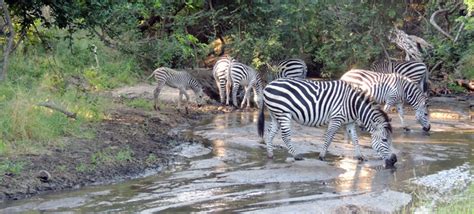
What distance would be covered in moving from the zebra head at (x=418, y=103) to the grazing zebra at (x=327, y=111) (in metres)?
4.58

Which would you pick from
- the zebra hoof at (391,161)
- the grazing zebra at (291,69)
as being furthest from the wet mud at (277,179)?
the grazing zebra at (291,69)

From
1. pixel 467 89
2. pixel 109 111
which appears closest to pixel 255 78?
pixel 109 111

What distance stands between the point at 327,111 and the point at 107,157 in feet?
13.1

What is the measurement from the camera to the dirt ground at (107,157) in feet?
34.6

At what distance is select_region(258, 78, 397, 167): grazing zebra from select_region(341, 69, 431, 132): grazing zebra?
4546 mm

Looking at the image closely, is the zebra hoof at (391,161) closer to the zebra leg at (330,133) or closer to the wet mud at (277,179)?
the wet mud at (277,179)

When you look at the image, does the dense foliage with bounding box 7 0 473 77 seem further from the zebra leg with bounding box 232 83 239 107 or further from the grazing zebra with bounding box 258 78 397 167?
the grazing zebra with bounding box 258 78 397 167

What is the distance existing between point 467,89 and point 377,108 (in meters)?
12.5

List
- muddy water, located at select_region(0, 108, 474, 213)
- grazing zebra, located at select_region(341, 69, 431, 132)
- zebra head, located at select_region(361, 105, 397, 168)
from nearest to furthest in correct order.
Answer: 1. muddy water, located at select_region(0, 108, 474, 213)
2. zebra head, located at select_region(361, 105, 397, 168)
3. grazing zebra, located at select_region(341, 69, 431, 132)

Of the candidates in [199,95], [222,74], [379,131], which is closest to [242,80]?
[222,74]

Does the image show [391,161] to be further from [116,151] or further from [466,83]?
[466,83]

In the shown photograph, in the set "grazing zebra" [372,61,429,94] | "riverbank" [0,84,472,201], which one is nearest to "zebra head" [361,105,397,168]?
Result: "riverbank" [0,84,472,201]

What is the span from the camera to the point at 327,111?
13195 millimetres

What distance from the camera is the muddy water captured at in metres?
9.62
